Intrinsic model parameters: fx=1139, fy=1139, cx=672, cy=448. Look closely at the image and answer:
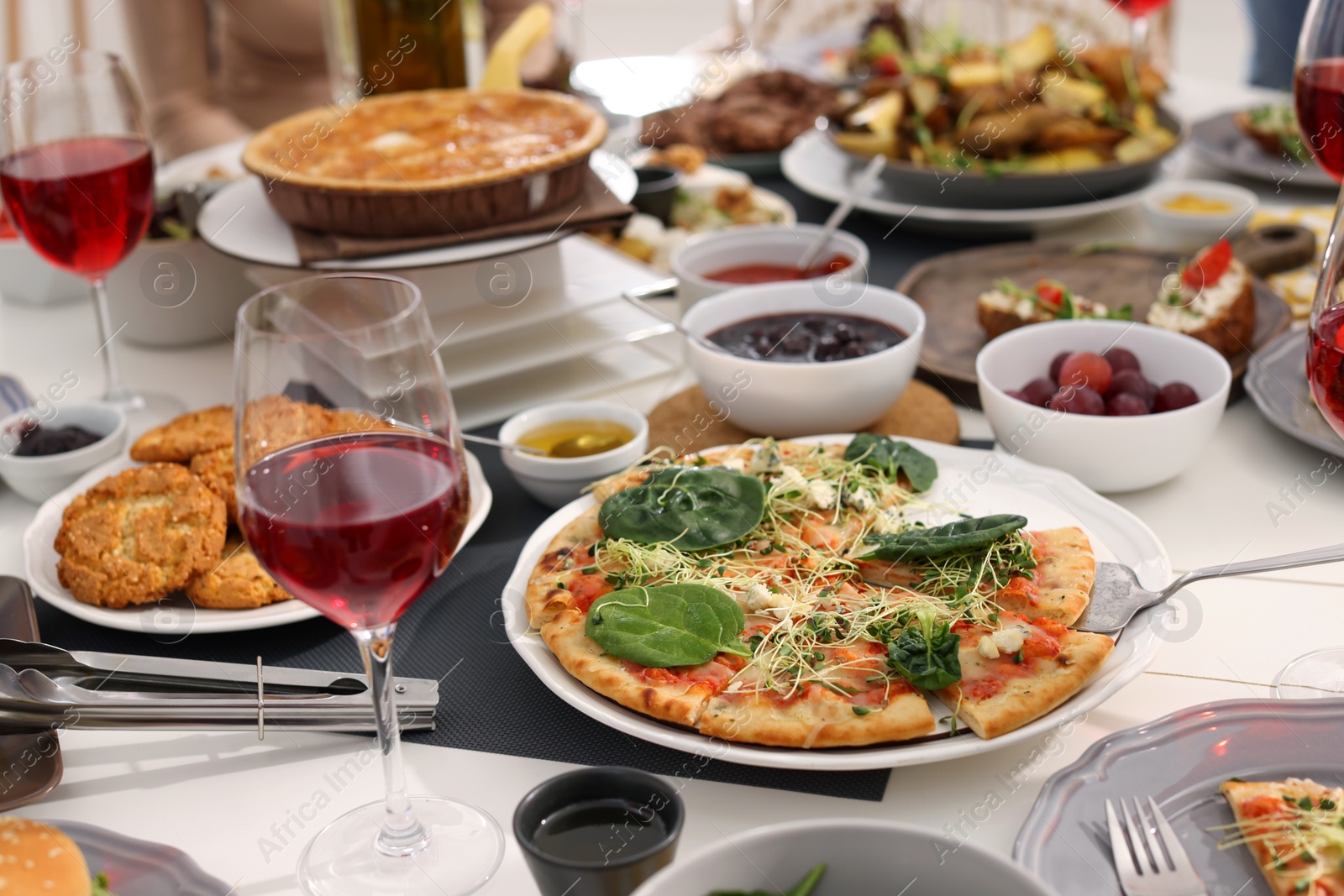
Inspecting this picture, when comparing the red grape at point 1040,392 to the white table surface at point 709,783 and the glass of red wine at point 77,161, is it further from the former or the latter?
the glass of red wine at point 77,161

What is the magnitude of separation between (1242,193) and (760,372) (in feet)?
4.72

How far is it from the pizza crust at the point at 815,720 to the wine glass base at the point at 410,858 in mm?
248

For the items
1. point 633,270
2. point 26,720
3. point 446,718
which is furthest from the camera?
point 633,270

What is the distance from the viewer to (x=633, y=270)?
2.23 metres

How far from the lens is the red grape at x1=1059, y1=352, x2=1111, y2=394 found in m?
1.78

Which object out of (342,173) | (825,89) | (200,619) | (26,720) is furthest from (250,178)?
(825,89)

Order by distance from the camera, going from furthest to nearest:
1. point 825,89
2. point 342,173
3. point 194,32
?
point 194,32
point 825,89
point 342,173

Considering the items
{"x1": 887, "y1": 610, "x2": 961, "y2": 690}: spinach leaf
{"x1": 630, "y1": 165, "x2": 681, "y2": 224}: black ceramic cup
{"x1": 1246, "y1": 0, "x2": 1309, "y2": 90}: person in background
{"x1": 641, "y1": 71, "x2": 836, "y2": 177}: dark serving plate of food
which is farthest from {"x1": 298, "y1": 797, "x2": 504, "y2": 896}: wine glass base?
{"x1": 1246, "y1": 0, "x2": 1309, "y2": 90}: person in background

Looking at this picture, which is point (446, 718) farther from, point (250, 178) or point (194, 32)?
point (194, 32)

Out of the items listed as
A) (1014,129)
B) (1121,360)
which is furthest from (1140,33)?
(1121,360)

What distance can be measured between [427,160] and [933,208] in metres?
1.20

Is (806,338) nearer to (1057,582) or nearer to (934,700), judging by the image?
(1057,582)

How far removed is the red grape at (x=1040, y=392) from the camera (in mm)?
1796

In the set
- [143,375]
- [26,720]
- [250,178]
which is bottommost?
[143,375]
